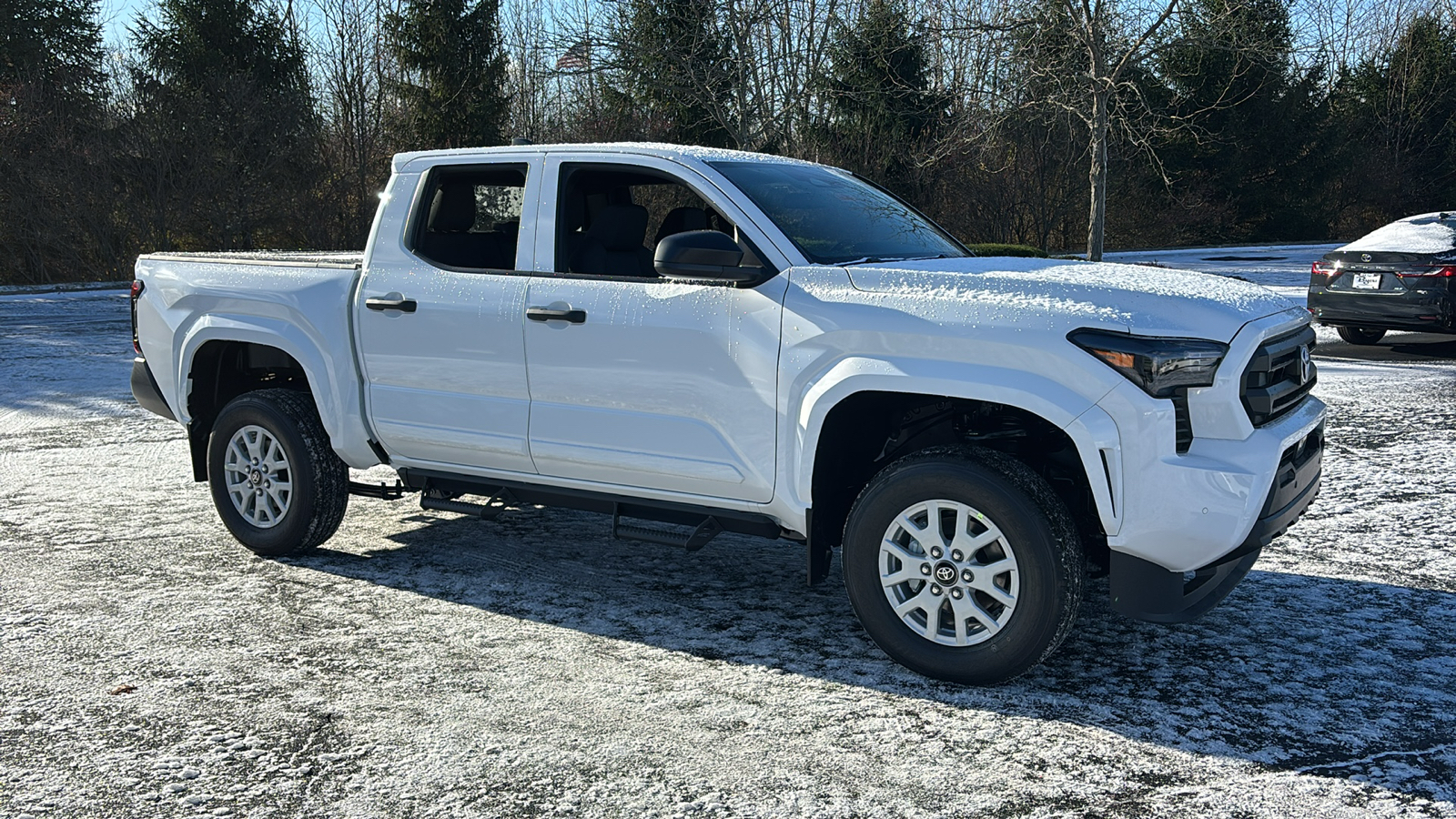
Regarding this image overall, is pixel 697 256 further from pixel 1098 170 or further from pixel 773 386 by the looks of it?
pixel 1098 170

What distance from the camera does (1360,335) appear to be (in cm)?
1519

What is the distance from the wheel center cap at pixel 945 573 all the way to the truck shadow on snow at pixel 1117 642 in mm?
382

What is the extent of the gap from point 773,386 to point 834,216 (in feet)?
3.37

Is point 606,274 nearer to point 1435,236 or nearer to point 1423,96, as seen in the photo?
point 1435,236

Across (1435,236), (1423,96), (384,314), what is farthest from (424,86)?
(1423,96)

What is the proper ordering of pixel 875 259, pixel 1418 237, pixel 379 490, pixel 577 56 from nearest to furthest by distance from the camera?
1. pixel 875 259
2. pixel 379 490
3. pixel 1418 237
4. pixel 577 56

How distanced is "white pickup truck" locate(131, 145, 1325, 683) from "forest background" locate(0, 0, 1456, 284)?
15558 millimetres

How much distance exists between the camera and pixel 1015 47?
868 inches

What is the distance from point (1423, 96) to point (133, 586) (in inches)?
1893

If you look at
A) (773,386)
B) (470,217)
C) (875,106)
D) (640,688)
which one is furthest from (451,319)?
(875,106)

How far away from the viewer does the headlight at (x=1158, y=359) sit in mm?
4020

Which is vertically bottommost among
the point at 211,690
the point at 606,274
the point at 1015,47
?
the point at 211,690

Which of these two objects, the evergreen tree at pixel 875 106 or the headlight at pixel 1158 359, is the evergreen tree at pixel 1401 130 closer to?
the evergreen tree at pixel 875 106

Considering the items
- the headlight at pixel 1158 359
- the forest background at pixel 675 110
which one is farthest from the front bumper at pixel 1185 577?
the forest background at pixel 675 110
